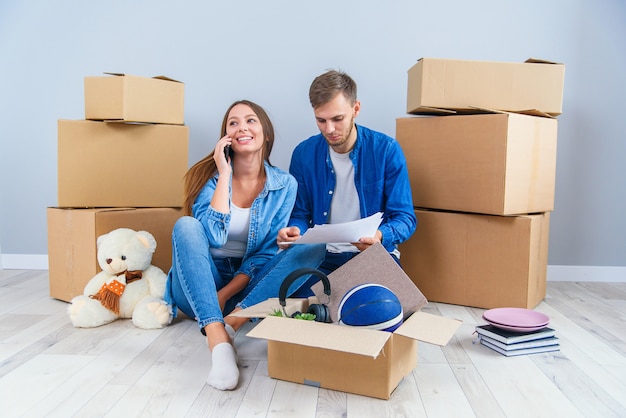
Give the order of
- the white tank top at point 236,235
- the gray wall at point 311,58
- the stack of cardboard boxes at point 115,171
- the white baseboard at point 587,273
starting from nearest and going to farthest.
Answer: the white tank top at point 236,235 → the stack of cardboard boxes at point 115,171 → the gray wall at point 311,58 → the white baseboard at point 587,273

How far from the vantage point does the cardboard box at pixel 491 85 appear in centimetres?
206

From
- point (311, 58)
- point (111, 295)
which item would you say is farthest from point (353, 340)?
point (311, 58)

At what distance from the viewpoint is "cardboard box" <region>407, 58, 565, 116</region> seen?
81.3 inches

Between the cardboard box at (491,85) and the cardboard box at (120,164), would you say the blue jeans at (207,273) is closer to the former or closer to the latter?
the cardboard box at (120,164)

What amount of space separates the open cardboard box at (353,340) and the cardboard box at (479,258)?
759mm

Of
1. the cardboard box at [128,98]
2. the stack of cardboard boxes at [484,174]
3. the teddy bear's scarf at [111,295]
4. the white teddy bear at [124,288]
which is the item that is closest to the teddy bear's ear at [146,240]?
the white teddy bear at [124,288]

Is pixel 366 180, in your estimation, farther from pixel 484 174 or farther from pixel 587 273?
pixel 587 273

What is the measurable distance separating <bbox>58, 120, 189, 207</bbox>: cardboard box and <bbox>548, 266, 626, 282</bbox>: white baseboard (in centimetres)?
173

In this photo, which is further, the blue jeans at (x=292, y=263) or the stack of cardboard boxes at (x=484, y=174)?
the stack of cardboard boxes at (x=484, y=174)

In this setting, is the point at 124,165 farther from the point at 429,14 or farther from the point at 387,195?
the point at 429,14

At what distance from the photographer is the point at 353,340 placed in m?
1.18

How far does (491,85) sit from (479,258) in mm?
648

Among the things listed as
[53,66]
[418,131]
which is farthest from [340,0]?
[53,66]

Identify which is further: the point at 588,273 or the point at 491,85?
the point at 588,273
